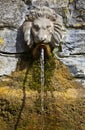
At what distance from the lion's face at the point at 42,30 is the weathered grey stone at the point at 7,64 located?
0.15m

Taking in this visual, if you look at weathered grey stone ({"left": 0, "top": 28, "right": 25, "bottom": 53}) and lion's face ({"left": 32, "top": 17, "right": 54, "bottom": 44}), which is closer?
lion's face ({"left": 32, "top": 17, "right": 54, "bottom": 44})

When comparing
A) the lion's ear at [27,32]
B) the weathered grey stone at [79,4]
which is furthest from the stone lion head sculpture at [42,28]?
the weathered grey stone at [79,4]

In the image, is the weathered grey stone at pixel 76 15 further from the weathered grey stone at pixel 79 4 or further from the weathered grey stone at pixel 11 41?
the weathered grey stone at pixel 11 41

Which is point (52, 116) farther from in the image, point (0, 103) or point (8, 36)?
point (8, 36)

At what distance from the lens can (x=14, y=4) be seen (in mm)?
1788

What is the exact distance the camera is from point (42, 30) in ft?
5.44

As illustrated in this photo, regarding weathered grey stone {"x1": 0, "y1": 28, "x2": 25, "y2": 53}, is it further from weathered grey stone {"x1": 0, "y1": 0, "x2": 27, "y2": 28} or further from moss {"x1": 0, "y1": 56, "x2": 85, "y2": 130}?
moss {"x1": 0, "y1": 56, "x2": 85, "y2": 130}

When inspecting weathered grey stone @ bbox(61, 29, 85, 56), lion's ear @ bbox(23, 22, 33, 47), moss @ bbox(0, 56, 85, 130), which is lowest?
moss @ bbox(0, 56, 85, 130)

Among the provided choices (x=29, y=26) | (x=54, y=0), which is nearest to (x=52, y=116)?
(x=29, y=26)

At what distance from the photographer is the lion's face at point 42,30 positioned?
1624 mm

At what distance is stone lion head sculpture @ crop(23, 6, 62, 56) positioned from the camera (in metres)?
1.64

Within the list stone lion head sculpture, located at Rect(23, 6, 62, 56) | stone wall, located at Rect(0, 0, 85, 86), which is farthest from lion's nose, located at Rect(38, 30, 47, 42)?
stone wall, located at Rect(0, 0, 85, 86)

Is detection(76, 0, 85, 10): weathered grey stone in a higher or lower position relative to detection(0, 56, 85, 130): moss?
higher

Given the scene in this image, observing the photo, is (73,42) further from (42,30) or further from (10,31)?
(10,31)
